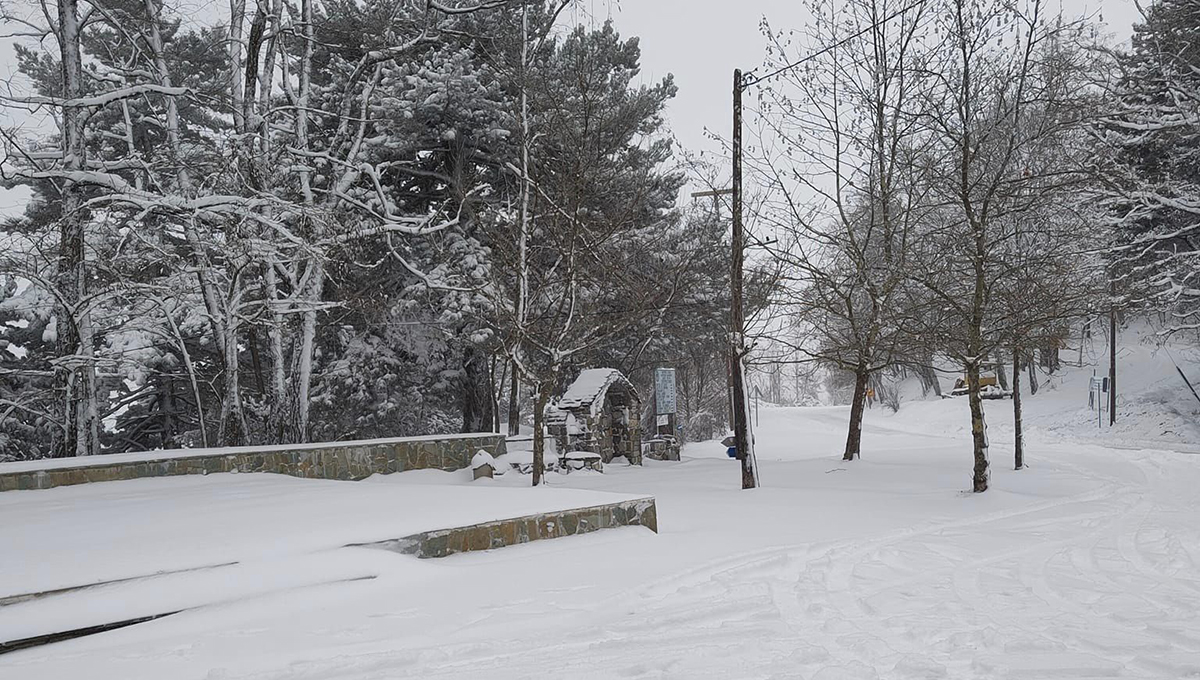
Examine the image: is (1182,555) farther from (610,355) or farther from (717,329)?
(610,355)

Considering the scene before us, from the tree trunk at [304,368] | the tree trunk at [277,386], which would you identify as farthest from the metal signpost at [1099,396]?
the tree trunk at [277,386]

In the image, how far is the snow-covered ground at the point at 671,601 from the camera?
356cm

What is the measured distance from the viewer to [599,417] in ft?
51.8

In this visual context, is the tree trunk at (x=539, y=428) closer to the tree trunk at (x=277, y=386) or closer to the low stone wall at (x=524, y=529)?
the low stone wall at (x=524, y=529)

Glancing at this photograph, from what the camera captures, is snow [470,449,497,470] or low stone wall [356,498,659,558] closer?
low stone wall [356,498,659,558]

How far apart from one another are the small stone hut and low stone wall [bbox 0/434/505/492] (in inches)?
110

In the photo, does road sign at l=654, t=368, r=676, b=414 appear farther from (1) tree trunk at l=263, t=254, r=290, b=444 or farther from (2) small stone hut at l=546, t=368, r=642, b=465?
(1) tree trunk at l=263, t=254, r=290, b=444

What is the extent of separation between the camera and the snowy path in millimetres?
3535

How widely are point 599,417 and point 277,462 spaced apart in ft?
24.6

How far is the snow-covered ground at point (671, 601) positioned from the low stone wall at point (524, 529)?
0.11 meters

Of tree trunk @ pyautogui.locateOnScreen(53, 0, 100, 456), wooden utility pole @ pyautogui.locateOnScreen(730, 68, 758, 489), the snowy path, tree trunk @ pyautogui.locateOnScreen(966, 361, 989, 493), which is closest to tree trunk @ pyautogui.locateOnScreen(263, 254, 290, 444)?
tree trunk @ pyautogui.locateOnScreen(53, 0, 100, 456)

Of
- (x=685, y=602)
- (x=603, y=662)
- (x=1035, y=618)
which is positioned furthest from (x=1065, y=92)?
(x=603, y=662)

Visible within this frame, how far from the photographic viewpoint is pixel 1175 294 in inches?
749

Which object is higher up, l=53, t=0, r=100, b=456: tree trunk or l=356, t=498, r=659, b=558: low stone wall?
l=53, t=0, r=100, b=456: tree trunk
